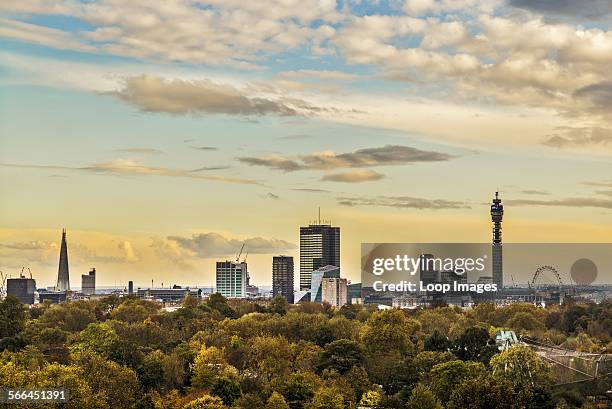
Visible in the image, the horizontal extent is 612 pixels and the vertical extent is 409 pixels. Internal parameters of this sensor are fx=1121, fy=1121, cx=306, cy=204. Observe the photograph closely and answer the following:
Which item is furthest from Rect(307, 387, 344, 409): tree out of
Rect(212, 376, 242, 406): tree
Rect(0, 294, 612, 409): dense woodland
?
Rect(212, 376, 242, 406): tree

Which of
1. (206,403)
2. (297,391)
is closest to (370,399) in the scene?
(297,391)

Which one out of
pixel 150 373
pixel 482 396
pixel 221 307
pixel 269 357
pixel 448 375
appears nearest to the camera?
pixel 482 396

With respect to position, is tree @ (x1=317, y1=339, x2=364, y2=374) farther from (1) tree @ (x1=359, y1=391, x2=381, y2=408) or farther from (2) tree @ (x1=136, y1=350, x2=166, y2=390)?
(2) tree @ (x1=136, y1=350, x2=166, y2=390)

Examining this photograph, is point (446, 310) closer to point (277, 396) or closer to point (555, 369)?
point (555, 369)

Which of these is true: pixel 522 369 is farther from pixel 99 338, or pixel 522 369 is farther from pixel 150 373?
pixel 99 338

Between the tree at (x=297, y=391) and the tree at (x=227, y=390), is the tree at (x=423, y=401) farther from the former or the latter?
the tree at (x=227, y=390)

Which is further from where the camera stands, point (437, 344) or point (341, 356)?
point (437, 344)
